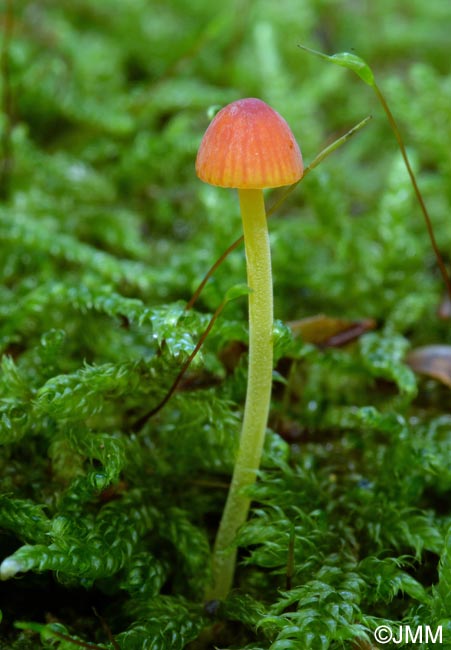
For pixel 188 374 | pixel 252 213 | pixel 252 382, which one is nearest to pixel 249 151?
pixel 252 213

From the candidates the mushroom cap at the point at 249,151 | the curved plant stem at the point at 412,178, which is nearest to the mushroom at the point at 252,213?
the mushroom cap at the point at 249,151

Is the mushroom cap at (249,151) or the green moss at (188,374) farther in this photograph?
the green moss at (188,374)

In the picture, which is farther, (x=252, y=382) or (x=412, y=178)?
(x=412, y=178)

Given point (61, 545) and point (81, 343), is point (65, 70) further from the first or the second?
point (61, 545)

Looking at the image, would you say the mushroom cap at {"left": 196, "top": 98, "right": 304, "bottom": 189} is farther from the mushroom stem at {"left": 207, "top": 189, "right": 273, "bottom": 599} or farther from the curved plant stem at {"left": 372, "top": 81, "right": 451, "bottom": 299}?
the curved plant stem at {"left": 372, "top": 81, "right": 451, "bottom": 299}

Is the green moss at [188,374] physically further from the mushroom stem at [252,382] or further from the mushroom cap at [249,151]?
the mushroom cap at [249,151]

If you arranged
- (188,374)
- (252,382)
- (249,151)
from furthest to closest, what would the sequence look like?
(188,374) → (252,382) → (249,151)

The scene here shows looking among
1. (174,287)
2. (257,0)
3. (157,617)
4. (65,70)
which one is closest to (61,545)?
(157,617)

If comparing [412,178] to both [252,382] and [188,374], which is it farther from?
[188,374]
